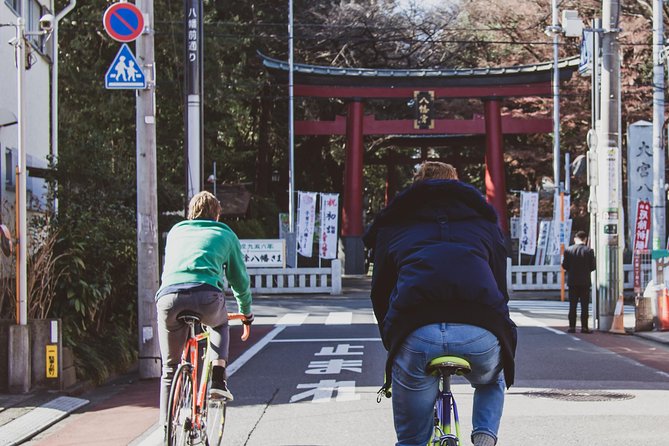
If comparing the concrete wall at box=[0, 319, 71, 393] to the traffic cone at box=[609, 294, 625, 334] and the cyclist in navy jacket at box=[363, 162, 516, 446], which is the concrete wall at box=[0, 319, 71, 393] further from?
the traffic cone at box=[609, 294, 625, 334]

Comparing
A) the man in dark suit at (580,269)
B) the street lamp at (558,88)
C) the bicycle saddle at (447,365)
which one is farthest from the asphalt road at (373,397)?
the street lamp at (558,88)

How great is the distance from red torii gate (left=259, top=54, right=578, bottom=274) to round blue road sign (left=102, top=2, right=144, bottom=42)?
22305 mm

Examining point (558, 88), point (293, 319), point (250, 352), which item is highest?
point (558, 88)

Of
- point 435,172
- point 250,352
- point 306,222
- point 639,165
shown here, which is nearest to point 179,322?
point 435,172

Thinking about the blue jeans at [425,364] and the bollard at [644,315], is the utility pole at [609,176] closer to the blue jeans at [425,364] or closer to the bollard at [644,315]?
the bollard at [644,315]

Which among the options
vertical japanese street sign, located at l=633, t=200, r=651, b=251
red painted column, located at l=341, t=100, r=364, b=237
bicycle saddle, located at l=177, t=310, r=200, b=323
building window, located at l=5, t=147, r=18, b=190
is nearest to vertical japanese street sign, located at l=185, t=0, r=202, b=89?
building window, located at l=5, t=147, r=18, b=190

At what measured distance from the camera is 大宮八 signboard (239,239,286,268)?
28266mm

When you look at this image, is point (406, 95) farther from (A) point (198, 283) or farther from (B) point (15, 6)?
(A) point (198, 283)

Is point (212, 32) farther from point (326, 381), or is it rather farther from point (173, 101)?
point (326, 381)

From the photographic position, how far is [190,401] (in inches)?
229

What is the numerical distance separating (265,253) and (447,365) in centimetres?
2456

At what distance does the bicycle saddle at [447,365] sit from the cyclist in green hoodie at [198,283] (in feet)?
7.19

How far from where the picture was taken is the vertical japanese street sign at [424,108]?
34.0 meters

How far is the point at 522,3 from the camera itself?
37.9m
